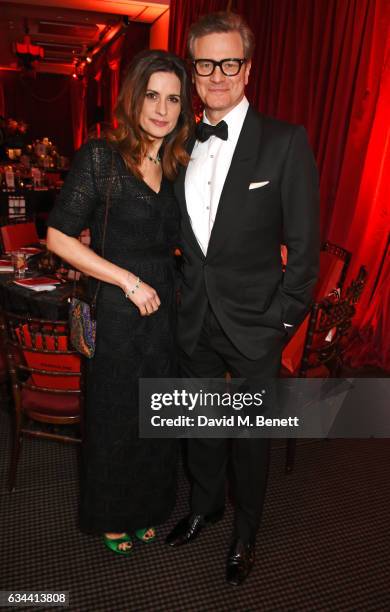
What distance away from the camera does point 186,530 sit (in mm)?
2004

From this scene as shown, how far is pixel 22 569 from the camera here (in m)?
1.82

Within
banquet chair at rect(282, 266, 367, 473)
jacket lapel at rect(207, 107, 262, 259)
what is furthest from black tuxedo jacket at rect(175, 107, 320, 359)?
banquet chair at rect(282, 266, 367, 473)

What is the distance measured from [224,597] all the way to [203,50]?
1.83 m

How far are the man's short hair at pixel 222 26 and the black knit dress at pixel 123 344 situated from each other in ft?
1.55

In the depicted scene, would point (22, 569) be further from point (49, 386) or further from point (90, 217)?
point (90, 217)

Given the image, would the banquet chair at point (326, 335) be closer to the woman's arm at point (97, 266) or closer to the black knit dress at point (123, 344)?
the black knit dress at point (123, 344)

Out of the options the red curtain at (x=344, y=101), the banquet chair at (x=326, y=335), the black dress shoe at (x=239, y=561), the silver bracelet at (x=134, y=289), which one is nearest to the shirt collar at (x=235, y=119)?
the silver bracelet at (x=134, y=289)

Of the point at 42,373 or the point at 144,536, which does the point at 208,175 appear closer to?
the point at 42,373

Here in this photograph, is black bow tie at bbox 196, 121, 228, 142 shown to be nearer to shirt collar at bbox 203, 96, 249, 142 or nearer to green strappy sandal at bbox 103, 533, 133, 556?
shirt collar at bbox 203, 96, 249, 142

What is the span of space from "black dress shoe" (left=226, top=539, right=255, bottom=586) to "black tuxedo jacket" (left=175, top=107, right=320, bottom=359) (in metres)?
0.74

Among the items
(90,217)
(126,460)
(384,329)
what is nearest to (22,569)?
(126,460)

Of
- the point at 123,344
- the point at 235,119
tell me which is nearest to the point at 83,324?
the point at 123,344

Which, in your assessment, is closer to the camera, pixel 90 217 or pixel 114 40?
pixel 90 217

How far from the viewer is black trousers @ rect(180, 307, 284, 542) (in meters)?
1.74
